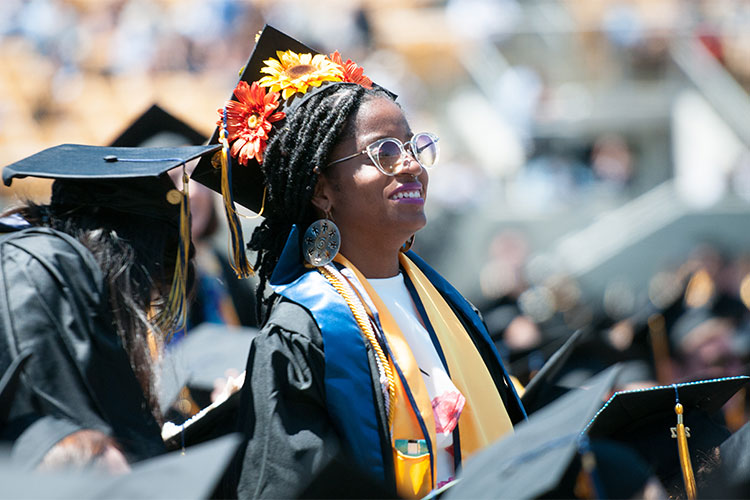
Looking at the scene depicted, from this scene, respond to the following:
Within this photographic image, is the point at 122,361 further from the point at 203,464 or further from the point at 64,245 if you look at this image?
the point at 203,464

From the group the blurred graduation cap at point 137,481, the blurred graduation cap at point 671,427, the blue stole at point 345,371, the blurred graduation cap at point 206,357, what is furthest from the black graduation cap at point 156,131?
the blurred graduation cap at point 137,481

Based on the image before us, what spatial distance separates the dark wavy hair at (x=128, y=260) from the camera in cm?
212

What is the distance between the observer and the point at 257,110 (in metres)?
2.65

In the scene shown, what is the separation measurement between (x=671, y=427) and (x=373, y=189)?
37.2 inches

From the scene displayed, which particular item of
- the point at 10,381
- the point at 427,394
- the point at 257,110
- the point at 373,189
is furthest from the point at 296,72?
A: the point at 10,381

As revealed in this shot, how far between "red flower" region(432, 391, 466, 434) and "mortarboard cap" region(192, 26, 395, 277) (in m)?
0.65

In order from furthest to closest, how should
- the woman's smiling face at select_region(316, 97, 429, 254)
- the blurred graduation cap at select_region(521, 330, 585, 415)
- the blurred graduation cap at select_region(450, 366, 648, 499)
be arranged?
1. the blurred graduation cap at select_region(521, 330, 585, 415)
2. the woman's smiling face at select_region(316, 97, 429, 254)
3. the blurred graduation cap at select_region(450, 366, 648, 499)

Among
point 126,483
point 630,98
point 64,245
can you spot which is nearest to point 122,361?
point 64,245

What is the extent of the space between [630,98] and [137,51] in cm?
674

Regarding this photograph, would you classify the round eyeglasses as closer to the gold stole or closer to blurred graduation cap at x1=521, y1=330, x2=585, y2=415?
the gold stole

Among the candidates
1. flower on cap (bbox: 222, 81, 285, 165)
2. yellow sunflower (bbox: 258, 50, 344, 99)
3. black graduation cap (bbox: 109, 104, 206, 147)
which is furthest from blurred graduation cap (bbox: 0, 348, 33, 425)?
black graduation cap (bbox: 109, 104, 206, 147)

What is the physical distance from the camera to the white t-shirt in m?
2.40

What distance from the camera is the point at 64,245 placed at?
2.04 m

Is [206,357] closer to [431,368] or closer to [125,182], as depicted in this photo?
[431,368]
